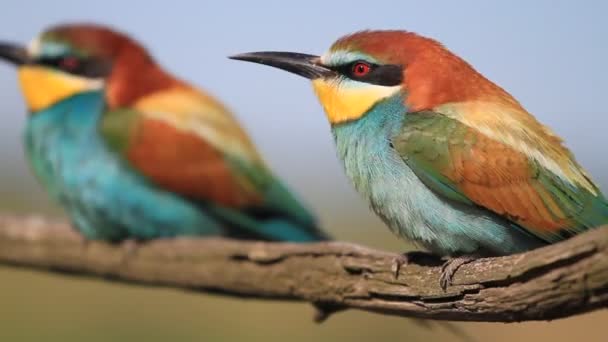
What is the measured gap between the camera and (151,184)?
146 inches

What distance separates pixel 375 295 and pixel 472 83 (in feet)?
1.76

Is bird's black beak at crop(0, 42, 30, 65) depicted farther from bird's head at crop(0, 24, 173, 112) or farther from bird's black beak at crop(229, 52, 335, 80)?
bird's black beak at crop(229, 52, 335, 80)

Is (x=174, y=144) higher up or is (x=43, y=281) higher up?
(x=174, y=144)

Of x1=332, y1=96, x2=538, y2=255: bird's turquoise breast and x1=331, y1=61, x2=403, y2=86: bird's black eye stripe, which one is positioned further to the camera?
x1=331, y1=61, x2=403, y2=86: bird's black eye stripe

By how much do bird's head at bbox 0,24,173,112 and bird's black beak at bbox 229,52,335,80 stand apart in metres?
1.19

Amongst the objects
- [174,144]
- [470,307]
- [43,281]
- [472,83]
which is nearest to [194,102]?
[174,144]

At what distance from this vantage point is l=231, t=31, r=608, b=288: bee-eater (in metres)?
2.26

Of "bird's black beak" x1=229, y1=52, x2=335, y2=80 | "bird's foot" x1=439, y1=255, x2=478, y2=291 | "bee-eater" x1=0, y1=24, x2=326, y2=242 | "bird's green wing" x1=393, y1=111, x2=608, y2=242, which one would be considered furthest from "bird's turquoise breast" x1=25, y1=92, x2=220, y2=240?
"bird's foot" x1=439, y1=255, x2=478, y2=291

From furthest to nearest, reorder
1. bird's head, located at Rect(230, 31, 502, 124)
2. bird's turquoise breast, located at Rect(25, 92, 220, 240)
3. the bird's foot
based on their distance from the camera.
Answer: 1. bird's turquoise breast, located at Rect(25, 92, 220, 240)
2. bird's head, located at Rect(230, 31, 502, 124)
3. the bird's foot

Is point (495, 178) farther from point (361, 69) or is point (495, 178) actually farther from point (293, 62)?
point (293, 62)

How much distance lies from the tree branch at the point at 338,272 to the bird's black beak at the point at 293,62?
0.43 m

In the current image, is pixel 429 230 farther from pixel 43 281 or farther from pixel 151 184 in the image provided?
pixel 43 281

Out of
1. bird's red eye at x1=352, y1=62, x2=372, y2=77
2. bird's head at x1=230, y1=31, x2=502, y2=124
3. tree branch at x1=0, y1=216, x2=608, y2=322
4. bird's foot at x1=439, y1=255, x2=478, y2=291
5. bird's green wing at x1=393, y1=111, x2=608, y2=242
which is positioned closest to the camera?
tree branch at x1=0, y1=216, x2=608, y2=322

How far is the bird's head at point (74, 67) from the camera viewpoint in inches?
147
